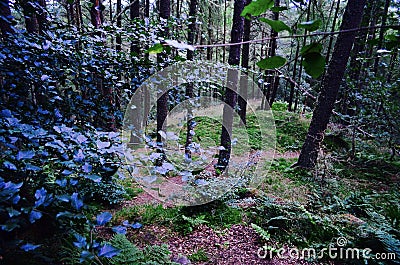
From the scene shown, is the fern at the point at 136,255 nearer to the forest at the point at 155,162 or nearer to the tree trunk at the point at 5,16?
the forest at the point at 155,162

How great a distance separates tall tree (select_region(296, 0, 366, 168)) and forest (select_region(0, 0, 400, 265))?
0.10 ft

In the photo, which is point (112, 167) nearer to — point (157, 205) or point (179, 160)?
point (179, 160)

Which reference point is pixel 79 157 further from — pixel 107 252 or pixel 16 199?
pixel 107 252

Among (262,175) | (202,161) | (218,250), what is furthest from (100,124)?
(262,175)

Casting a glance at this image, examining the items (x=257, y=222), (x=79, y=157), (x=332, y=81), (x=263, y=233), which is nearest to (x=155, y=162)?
(x=79, y=157)

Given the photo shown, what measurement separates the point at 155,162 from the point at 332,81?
552cm

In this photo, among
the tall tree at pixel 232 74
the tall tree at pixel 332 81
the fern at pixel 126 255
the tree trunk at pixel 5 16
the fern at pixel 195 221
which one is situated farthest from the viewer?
the tall tree at pixel 232 74

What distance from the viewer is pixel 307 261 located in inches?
106

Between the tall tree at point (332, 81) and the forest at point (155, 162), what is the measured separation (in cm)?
3

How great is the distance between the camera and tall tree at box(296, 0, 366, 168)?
511cm

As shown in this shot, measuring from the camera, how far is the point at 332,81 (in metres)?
5.55

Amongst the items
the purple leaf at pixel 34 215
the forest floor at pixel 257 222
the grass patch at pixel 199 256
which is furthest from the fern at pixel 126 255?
the purple leaf at pixel 34 215

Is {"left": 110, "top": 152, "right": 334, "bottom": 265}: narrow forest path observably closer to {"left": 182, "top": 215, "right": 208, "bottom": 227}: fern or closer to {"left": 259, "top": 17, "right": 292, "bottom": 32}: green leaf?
{"left": 182, "top": 215, "right": 208, "bottom": 227}: fern

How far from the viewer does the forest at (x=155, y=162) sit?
113 cm
